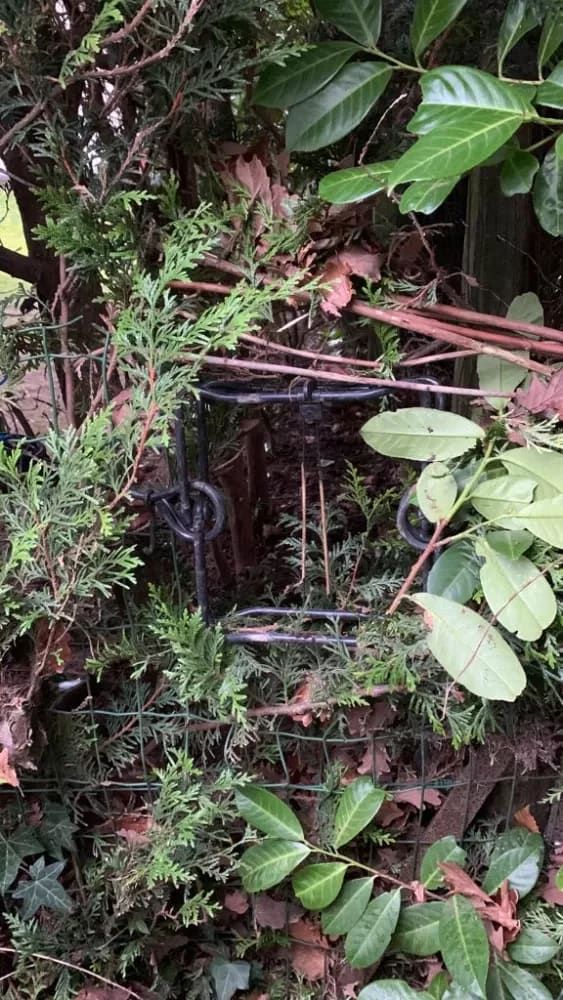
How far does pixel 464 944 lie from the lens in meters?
1.07

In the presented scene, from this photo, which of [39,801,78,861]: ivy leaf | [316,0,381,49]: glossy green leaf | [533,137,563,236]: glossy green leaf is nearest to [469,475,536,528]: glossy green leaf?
[533,137,563,236]: glossy green leaf

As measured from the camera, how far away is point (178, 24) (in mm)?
792

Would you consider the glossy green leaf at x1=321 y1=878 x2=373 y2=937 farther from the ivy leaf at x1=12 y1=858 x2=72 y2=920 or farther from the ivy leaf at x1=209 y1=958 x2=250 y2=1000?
the ivy leaf at x1=12 y1=858 x2=72 y2=920

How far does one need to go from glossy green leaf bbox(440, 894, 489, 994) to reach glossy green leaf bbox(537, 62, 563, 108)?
101 centimetres

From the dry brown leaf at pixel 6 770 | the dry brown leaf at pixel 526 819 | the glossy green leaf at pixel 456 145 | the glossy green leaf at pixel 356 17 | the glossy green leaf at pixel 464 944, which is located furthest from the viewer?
the dry brown leaf at pixel 526 819

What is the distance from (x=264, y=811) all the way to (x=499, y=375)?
66 centimetres

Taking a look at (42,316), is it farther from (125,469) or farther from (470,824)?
(470,824)

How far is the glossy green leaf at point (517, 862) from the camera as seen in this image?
3.71 ft

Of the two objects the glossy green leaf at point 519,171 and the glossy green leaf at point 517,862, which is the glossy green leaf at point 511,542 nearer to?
the glossy green leaf at point 519,171

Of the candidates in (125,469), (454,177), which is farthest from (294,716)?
(454,177)

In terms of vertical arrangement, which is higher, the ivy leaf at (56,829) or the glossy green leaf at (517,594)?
the glossy green leaf at (517,594)

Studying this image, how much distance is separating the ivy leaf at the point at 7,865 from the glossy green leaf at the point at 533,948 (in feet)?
2.31

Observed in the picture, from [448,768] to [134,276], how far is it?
2.65ft

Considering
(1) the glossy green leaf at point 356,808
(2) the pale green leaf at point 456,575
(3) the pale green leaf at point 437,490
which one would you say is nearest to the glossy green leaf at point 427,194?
(3) the pale green leaf at point 437,490
